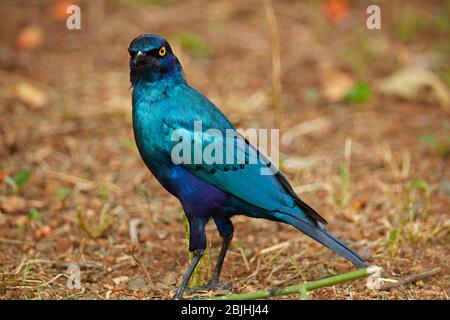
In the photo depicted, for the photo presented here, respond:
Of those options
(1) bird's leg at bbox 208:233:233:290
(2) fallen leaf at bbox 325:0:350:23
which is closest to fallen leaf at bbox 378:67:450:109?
(2) fallen leaf at bbox 325:0:350:23

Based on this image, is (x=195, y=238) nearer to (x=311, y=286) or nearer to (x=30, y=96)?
(x=311, y=286)

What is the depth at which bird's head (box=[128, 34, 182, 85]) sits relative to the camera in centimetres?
389

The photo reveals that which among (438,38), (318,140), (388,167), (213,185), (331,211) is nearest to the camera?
(213,185)

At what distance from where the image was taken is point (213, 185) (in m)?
3.93

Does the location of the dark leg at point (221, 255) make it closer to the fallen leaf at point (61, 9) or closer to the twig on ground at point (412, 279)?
the twig on ground at point (412, 279)

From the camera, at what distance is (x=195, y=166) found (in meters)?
3.88

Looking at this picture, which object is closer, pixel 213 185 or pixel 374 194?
pixel 213 185

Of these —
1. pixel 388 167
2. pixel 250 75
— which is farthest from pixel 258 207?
pixel 250 75

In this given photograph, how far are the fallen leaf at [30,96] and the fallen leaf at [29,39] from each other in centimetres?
87

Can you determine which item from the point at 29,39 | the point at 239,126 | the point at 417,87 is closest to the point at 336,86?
the point at 417,87

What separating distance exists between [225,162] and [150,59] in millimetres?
632

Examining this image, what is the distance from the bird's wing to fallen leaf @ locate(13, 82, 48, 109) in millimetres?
2715

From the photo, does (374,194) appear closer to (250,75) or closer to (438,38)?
(250,75)

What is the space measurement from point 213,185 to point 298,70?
10.7 feet
